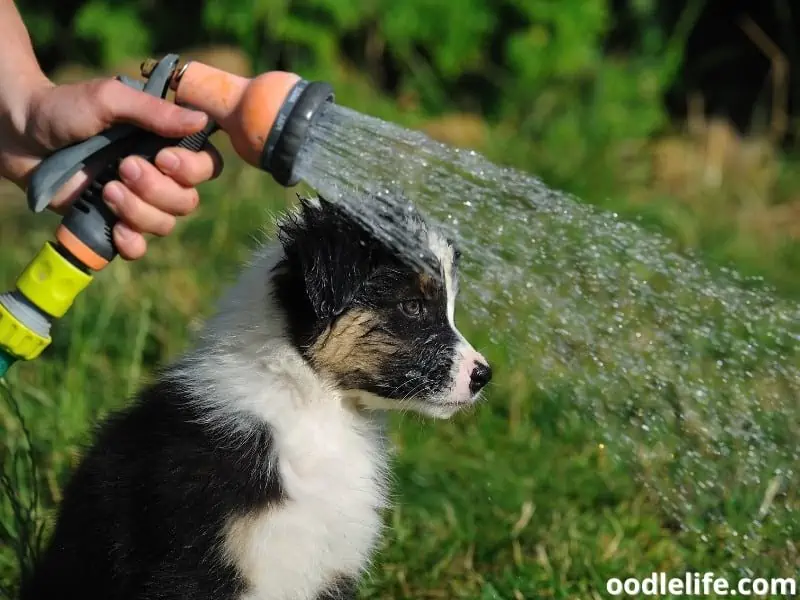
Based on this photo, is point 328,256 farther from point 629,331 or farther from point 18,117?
point 629,331

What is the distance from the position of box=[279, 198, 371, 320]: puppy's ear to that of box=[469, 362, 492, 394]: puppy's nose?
0.41 m

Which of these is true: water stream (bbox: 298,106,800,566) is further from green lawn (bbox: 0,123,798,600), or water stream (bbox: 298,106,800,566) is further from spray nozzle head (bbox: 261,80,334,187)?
spray nozzle head (bbox: 261,80,334,187)

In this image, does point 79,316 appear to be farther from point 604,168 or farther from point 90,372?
point 604,168

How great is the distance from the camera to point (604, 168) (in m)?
7.68

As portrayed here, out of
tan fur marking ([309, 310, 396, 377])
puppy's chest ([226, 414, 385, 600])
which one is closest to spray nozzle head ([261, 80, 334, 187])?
tan fur marking ([309, 310, 396, 377])

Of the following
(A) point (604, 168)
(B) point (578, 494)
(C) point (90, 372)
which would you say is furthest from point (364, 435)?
(A) point (604, 168)

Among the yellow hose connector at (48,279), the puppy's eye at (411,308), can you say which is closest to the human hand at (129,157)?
the yellow hose connector at (48,279)

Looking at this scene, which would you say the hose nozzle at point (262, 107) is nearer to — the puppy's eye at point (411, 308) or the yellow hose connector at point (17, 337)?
the puppy's eye at point (411, 308)

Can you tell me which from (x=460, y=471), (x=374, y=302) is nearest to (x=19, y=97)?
(x=374, y=302)

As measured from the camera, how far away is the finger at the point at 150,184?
315 centimetres

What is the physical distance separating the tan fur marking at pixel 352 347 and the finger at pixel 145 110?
2.37ft

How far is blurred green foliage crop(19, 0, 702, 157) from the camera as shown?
8453 mm

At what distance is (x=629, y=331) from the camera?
5105 mm

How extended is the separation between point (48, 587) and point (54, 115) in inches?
54.2
